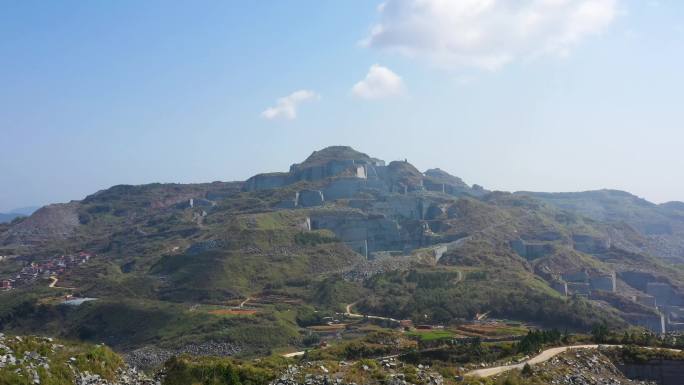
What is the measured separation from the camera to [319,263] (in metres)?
97.4

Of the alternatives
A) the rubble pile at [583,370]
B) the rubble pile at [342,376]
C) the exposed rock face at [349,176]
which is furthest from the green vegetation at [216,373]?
the exposed rock face at [349,176]

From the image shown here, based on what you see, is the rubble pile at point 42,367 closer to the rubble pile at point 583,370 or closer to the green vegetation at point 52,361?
the green vegetation at point 52,361

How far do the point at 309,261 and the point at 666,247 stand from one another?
98141 millimetres

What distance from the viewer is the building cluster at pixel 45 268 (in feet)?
337

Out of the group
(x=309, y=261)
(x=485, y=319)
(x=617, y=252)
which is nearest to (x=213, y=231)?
(x=309, y=261)

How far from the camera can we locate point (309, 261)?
319ft

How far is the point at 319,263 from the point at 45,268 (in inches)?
2092

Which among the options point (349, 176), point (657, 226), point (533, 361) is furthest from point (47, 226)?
point (657, 226)

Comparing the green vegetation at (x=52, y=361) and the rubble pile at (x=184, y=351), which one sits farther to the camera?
the rubble pile at (x=184, y=351)

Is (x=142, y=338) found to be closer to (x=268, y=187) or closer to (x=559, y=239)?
(x=559, y=239)

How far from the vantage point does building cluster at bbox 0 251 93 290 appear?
102756mm

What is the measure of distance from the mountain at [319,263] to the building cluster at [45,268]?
57 cm

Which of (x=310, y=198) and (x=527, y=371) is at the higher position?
(x=310, y=198)

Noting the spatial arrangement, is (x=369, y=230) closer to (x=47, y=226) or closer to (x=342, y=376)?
(x=47, y=226)
